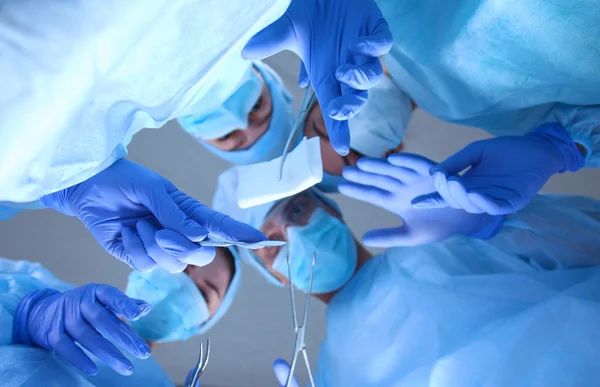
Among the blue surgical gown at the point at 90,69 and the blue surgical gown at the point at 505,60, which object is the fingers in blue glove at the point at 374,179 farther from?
the blue surgical gown at the point at 90,69

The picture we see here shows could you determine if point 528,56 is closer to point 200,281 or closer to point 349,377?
point 349,377

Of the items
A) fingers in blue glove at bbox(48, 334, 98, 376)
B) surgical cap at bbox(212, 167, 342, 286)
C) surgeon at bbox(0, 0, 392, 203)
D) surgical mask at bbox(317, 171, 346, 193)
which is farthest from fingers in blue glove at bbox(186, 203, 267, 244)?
surgical mask at bbox(317, 171, 346, 193)

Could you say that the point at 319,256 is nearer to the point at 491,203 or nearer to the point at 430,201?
the point at 430,201

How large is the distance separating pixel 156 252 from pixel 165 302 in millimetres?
389

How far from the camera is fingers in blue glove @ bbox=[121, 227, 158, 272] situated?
2.56 feet

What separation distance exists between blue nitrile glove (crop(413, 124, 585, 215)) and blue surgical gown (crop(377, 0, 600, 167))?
0.12 feet

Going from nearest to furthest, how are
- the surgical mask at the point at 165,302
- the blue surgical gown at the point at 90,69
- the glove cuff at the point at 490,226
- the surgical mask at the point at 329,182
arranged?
the blue surgical gown at the point at 90,69
the glove cuff at the point at 490,226
the surgical mask at the point at 165,302
the surgical mask at the point at 329,182

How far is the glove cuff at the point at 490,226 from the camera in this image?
100 centimetres

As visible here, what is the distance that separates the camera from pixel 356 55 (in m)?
0.70

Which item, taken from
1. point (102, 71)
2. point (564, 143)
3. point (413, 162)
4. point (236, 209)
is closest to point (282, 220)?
point (236, 209)

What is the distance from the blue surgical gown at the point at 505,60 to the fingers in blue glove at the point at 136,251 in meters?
0.55

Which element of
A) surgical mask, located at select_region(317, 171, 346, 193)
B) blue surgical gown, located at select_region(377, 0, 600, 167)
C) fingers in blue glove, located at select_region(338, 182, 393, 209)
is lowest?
surgical mask, located at select_region(317, 171, 346, 193)

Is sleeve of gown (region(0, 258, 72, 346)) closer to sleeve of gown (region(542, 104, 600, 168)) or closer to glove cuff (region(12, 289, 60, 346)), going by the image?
glove cuff (region(12, 289, 60, 346))

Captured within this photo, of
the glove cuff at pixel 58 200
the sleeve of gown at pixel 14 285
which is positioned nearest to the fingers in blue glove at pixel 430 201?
the glove cuff at pixel 58 200
